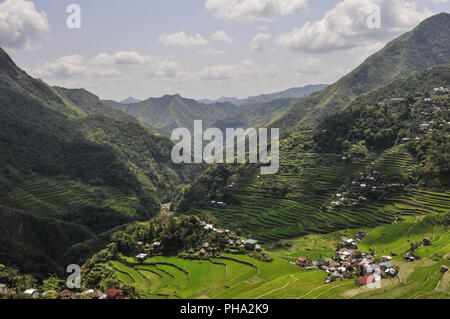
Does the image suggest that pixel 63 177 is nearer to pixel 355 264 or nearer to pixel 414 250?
pixel 355 264

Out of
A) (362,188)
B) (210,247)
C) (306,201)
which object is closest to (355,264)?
(210,247)

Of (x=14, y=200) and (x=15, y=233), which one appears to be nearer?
(x=15, y=233)

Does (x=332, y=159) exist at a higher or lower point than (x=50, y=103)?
lower

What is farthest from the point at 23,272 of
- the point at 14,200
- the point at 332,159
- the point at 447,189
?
the point at 447,189

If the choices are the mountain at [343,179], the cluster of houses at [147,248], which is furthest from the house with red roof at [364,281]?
the cluster of houses at [147,248]

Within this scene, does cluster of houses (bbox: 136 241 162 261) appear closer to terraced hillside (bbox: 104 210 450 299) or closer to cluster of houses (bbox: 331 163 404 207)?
terraced hillside (bbox: 104 210 450 299)
